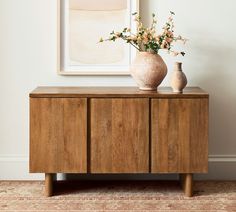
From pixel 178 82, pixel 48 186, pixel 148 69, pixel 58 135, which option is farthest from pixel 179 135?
pixel 48 186

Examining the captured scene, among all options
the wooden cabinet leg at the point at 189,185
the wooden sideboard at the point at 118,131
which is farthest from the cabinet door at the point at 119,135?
the wooden cabinet leg at the point at 189,185

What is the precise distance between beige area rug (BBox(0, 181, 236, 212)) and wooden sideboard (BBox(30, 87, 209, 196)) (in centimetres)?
18

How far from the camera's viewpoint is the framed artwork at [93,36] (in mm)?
3848

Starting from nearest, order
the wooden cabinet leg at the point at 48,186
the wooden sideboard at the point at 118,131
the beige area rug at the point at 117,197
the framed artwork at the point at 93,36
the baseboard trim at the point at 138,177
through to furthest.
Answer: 1. the beige area rug at the point at 117,197
2. the wooden sideboard at the point at 118,131
3. the wooden cabinet leg at the point at 48,186
4. the framed artwork at the point at 93,36
5. the baseboard trim at the point at 138,177

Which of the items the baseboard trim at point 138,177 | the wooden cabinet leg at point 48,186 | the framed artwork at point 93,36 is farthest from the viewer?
the baseboard trim at point 138,177

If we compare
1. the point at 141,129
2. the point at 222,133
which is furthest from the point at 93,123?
the point at 222,133

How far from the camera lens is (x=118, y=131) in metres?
3.48

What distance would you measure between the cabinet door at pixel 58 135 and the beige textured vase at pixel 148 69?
0.40 m

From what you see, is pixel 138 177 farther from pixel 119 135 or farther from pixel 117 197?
pixel 119 135

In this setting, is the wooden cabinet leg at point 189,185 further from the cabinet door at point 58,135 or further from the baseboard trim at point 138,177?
the cabinet door at point 58,135

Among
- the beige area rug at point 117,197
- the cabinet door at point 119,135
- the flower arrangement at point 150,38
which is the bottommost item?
the beige area rug at point 117,197

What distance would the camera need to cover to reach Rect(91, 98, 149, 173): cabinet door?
136 inches

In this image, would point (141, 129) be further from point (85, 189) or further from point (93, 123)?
point (85, 189)

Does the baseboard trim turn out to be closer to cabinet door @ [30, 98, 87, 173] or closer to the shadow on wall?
the shadow on wall
